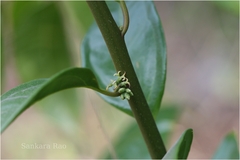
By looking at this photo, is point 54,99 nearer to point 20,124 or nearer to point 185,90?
point 20,124

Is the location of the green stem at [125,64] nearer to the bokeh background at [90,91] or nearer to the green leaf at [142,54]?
the green leaf at [142,54]

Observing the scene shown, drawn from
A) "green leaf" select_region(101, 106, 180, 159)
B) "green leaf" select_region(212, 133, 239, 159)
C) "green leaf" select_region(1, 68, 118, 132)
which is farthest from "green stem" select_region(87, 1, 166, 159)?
"green leaf" select_region(101, 106, 180, 159)

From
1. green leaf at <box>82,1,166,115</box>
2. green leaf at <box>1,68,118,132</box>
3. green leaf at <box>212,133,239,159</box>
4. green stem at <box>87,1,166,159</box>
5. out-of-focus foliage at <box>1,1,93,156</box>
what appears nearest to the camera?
green leaf at <box>1,68,118,132</box>

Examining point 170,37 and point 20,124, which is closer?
point 20,124

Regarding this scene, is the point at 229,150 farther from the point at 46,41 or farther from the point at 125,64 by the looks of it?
the point at 46,41

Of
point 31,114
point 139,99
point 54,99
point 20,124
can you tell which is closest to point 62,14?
point 54,99

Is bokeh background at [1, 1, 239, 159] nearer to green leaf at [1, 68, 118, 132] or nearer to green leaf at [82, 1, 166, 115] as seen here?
green leaf at [82, 1, 166, 115]
